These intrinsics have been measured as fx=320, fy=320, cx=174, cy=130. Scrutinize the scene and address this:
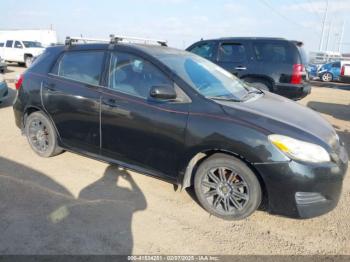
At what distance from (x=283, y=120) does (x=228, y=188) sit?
2.90 ft

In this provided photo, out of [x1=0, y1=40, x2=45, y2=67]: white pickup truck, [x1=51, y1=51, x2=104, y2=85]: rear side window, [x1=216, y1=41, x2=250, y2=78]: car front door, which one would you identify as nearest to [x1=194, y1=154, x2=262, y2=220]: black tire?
[x1=51, y1=51, x2=104, y2=85]: rear side window

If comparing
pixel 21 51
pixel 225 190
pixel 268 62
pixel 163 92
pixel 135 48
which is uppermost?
pixel 135 48

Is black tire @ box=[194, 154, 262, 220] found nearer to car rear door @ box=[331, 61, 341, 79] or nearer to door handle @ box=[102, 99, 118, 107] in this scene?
door handle @ box=[102, 99, 118, 107]

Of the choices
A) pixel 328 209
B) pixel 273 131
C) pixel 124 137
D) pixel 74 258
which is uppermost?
pixel 273 131

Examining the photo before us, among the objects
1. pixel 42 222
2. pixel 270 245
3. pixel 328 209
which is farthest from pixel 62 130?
pixel 328 209

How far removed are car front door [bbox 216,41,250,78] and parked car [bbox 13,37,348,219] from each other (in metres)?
3.83

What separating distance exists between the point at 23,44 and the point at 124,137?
20.1m

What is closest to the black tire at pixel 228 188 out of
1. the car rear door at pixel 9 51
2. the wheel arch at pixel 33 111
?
the wheel arch at pixel 33 111

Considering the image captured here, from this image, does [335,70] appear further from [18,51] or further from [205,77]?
[18,51]

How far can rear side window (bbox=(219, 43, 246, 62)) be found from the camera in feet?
26.6

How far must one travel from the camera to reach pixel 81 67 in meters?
4.16

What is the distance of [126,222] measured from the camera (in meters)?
3.22

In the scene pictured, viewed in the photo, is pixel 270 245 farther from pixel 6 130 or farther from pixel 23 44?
pixel 23 44

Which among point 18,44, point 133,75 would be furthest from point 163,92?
point 18,44
